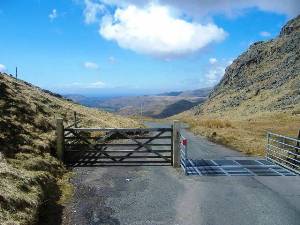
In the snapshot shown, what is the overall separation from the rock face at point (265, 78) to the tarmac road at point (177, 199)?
81.2 m

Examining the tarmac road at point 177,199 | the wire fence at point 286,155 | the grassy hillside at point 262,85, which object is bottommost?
the tarmac road at point 177,199

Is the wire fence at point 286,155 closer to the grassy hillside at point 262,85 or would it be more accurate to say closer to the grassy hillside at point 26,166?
the grassy hillside at point 26,166

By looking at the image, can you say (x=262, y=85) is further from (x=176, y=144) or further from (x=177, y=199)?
(x=177, y=199)

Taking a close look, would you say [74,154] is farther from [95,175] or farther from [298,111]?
[298,111]

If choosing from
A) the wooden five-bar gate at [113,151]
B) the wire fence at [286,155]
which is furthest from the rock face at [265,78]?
the wooden five-bar gate at [113,151]

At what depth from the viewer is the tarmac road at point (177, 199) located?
13.5 meters

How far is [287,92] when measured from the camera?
115 m

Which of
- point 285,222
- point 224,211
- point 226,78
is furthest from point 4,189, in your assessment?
point 226,78

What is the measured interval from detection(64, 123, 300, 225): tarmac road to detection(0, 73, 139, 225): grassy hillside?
874 millimetres

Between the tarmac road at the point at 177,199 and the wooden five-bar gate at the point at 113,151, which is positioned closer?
the tarmac road at the point at 177,199

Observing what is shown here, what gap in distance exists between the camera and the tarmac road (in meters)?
13.5

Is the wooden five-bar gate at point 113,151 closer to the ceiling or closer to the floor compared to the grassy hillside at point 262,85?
closer to the floor

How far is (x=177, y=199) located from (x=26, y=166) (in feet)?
20.8

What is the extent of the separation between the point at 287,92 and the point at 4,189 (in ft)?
360
